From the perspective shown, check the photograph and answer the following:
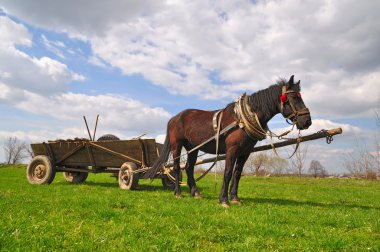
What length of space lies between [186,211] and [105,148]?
6.38 metres

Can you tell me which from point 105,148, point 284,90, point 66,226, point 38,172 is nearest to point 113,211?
point 66,226

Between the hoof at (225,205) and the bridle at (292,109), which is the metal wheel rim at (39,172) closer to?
the hoof at (225,205)

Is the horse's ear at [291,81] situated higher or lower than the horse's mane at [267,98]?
higher

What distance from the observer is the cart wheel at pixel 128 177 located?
1109cm

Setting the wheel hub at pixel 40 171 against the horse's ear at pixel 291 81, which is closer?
the horse's ear at pixel 291 81

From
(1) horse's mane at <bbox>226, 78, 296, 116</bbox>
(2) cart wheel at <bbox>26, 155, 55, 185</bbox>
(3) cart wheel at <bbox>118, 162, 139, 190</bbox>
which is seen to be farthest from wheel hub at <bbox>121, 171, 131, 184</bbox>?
(1) horse's mane at <bbox>226, 78, 296, 116</bbox>

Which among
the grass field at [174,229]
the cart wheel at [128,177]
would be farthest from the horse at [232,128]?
the cart wheel at [128,177]

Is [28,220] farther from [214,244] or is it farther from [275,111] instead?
[275,111]

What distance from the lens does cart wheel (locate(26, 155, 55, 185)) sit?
13172mm

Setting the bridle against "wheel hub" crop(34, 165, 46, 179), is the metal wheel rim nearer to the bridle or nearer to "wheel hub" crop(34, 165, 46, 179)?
"wheel hub" crop(34, 165, 46, 179)

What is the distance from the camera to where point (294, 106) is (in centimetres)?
739

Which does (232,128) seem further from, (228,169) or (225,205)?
(225,205)

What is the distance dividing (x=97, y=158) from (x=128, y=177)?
2.07m

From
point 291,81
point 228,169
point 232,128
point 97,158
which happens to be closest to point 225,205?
point 228,169
